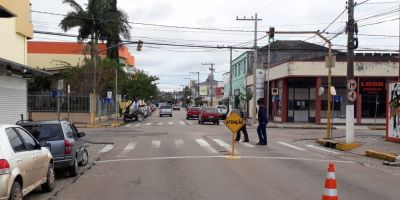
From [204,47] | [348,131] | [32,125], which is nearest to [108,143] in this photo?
[348,131]

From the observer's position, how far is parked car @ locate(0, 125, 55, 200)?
8.23 meters

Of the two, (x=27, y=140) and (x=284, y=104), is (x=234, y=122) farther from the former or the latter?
(x=284, y=104)

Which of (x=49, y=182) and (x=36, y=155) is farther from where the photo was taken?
(x=49, y=182)

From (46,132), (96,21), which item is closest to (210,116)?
(96,21)

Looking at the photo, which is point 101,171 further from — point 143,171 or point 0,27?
point 0,27

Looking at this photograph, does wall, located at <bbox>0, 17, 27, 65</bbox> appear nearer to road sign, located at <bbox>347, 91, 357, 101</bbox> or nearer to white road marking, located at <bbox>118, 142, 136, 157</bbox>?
white road marking, located at <bbox>118, 142, 136, 157</bbox>

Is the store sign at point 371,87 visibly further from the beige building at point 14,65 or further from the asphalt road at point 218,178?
the asphalt road at point 218,178

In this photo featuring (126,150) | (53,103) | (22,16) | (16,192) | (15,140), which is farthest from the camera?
(53,103)

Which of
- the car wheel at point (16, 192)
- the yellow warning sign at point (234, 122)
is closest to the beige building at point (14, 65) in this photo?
the yellow warning sign at point (234, 122)

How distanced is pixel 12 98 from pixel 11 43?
379 cm

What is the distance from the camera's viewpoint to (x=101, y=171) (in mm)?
14852

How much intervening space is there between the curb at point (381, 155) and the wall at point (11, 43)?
666 inches

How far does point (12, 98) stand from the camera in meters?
25.6

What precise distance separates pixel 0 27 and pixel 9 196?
771 inches
